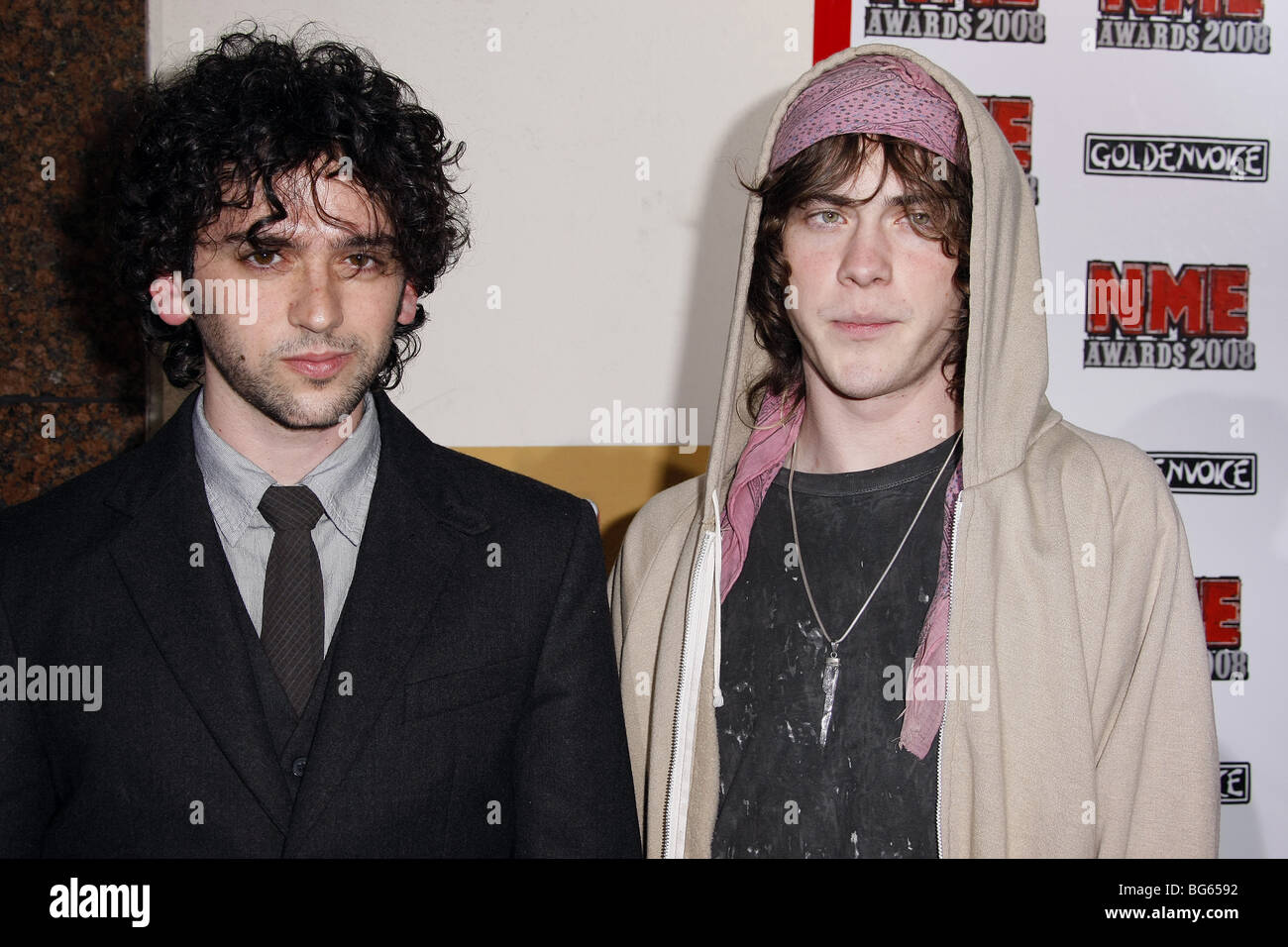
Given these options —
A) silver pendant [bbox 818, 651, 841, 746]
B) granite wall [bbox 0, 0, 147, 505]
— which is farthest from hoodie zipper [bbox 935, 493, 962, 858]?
granite wall [bbox 0, 0, 147, 505]

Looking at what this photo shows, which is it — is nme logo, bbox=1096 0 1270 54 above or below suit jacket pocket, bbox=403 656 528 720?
above

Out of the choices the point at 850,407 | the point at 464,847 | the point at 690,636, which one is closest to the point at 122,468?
the point at 464,847

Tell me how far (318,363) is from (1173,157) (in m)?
2.31

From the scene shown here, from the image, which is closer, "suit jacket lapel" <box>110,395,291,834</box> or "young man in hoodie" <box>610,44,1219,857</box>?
"suit jacket lapel" <box>110,395,291,834</box>

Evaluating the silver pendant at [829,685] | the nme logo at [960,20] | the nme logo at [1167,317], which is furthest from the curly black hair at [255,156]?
the nme logo at [1167,317]

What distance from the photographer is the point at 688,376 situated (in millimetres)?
2850

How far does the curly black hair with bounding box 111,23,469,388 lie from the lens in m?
1.63

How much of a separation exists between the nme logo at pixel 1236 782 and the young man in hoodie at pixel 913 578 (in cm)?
137

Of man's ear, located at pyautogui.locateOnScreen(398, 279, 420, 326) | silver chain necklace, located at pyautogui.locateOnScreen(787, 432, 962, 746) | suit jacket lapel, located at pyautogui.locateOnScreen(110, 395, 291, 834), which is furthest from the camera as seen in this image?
man's ear, located at pyautogui.locateOnScreen(398, 279, 420, 326)

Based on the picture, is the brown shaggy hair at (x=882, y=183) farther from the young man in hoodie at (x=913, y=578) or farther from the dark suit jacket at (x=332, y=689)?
the dark suit jacket at (x=332, y=689)

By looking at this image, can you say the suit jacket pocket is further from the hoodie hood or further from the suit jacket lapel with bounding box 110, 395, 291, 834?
the hoodie hood

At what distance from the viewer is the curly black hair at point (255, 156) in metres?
1.63

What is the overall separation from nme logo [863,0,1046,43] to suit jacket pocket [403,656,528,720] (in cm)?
203
